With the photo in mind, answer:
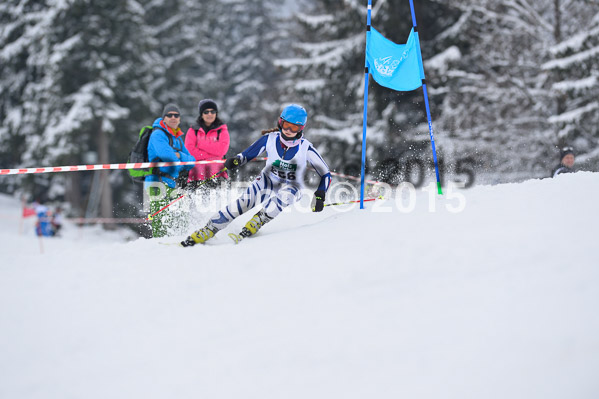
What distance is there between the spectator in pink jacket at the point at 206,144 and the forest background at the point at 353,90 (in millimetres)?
6492

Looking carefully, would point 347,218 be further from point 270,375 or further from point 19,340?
point 19,340

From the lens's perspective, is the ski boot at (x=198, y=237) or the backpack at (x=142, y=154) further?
the backpack at (x=142, y=154)

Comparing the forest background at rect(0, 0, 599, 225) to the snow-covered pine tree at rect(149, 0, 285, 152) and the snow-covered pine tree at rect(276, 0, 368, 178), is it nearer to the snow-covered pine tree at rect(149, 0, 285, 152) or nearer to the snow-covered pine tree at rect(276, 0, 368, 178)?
the snow-covered pine tree at rect(276, 0, 368, 178)

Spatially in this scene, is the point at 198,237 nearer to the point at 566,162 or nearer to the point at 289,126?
the point at 289,126

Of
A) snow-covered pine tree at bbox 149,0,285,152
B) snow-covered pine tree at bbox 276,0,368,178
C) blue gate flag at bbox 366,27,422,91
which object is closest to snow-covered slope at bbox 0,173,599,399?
blue gate flag at bbox 366,27,422,91

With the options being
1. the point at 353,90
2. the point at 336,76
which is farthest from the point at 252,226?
the point at 336,76

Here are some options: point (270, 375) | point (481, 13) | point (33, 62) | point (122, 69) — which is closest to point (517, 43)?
point (481, 13)

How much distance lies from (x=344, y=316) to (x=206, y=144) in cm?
462

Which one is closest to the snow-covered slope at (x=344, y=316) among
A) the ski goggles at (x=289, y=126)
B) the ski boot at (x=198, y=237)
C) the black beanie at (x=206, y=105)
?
the ski boot at (x=198, y=237)

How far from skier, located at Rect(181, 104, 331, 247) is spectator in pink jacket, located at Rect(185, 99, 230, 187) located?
4.99 ft

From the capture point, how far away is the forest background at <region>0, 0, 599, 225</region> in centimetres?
1400

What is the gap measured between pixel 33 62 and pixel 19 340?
61.0 ft

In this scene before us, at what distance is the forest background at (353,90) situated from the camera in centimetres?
1400

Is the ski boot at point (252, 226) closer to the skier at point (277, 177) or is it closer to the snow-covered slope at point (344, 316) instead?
the skier at point (277, 177)
